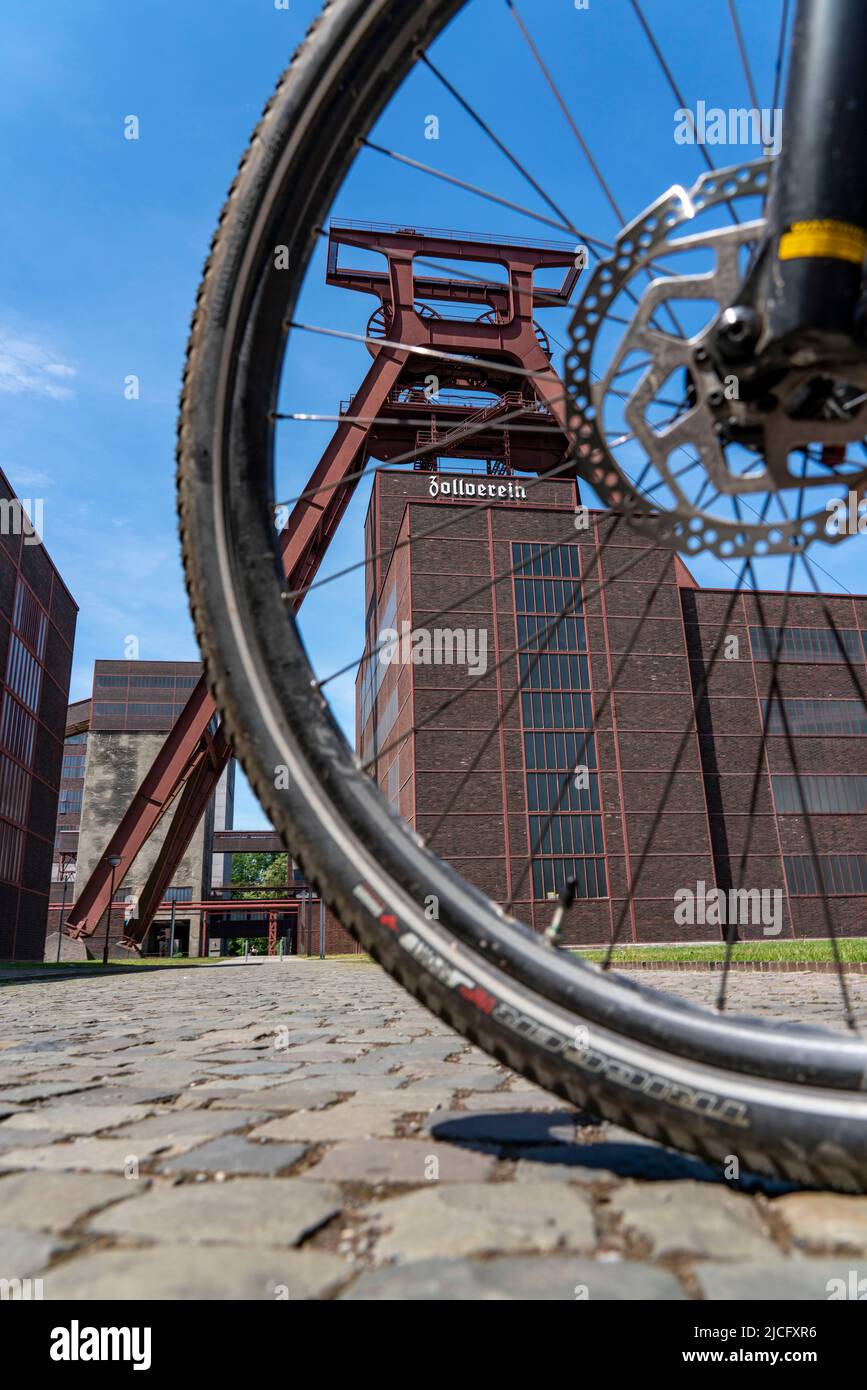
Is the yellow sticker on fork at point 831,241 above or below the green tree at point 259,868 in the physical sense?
below

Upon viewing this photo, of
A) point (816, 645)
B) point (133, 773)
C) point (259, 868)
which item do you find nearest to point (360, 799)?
point (816, 645)

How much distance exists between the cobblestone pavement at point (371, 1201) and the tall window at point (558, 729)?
25.0m

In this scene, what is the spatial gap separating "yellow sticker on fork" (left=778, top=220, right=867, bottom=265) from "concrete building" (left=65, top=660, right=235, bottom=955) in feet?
161

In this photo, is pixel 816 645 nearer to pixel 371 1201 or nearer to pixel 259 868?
pixel 371 1201

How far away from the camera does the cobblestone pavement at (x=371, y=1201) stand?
3.47ft

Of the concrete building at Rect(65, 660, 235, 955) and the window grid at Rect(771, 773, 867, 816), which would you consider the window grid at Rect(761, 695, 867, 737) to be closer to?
the window grid at Rect(771, 773, 867, 816)

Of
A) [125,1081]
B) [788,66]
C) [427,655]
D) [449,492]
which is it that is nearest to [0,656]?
[427,655]

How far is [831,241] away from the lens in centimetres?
138

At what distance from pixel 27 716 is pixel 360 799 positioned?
28895 mm

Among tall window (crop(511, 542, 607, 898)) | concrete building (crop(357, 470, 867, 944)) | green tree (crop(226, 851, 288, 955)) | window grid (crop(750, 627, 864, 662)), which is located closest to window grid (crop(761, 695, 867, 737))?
concrete building (crop(357, 470, 867, 944))

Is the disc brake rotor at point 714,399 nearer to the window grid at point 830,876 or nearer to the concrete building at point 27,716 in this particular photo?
the concrete building at point 27,716

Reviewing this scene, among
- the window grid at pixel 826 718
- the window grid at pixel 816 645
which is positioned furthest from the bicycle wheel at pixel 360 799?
the window grid at pixel 826 718

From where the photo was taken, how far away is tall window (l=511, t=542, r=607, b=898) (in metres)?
27.7

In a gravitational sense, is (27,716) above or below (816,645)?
below
